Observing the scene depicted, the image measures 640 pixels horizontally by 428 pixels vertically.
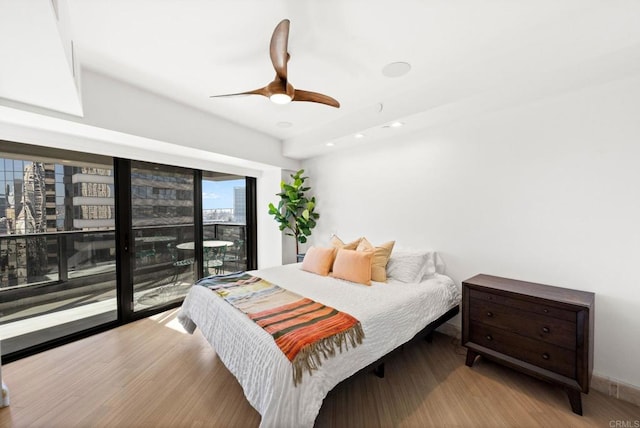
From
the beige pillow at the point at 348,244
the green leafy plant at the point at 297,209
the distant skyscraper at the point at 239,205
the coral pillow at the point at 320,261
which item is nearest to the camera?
the coral pillow at the point at 320,261

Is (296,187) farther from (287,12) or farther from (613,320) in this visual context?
(613,320)

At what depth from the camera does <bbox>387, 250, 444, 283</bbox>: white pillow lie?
2.63 meters

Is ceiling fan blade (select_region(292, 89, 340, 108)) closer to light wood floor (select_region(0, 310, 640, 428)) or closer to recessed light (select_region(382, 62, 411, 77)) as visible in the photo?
recessed light (select_region(382, 62, 411, 77))

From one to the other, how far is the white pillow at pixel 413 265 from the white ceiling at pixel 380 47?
1.50 metres

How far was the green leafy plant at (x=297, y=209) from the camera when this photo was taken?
4078mm

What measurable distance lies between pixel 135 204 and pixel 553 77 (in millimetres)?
4461

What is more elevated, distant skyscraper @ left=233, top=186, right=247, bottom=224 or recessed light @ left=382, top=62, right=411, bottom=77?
recessed light @ left=382, top=62, right=411, bottom=77

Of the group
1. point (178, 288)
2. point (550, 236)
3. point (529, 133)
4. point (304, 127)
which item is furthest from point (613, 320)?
point (178, 288)

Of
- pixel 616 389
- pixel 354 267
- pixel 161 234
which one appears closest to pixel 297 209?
pixel 354 267

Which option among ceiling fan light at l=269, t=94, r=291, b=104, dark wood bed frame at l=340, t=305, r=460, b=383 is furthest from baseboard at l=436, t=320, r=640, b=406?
ceiling fan light at l=269, t=94, r=291, b=104

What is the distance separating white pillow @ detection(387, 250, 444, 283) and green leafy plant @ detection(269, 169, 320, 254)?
A: 1.64 metres

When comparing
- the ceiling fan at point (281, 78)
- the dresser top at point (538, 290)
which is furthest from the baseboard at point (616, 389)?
the ceiling fan at point (281, 78)

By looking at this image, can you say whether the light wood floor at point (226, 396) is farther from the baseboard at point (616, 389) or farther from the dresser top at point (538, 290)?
the dresser top at point (538, 290)

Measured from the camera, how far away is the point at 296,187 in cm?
409
